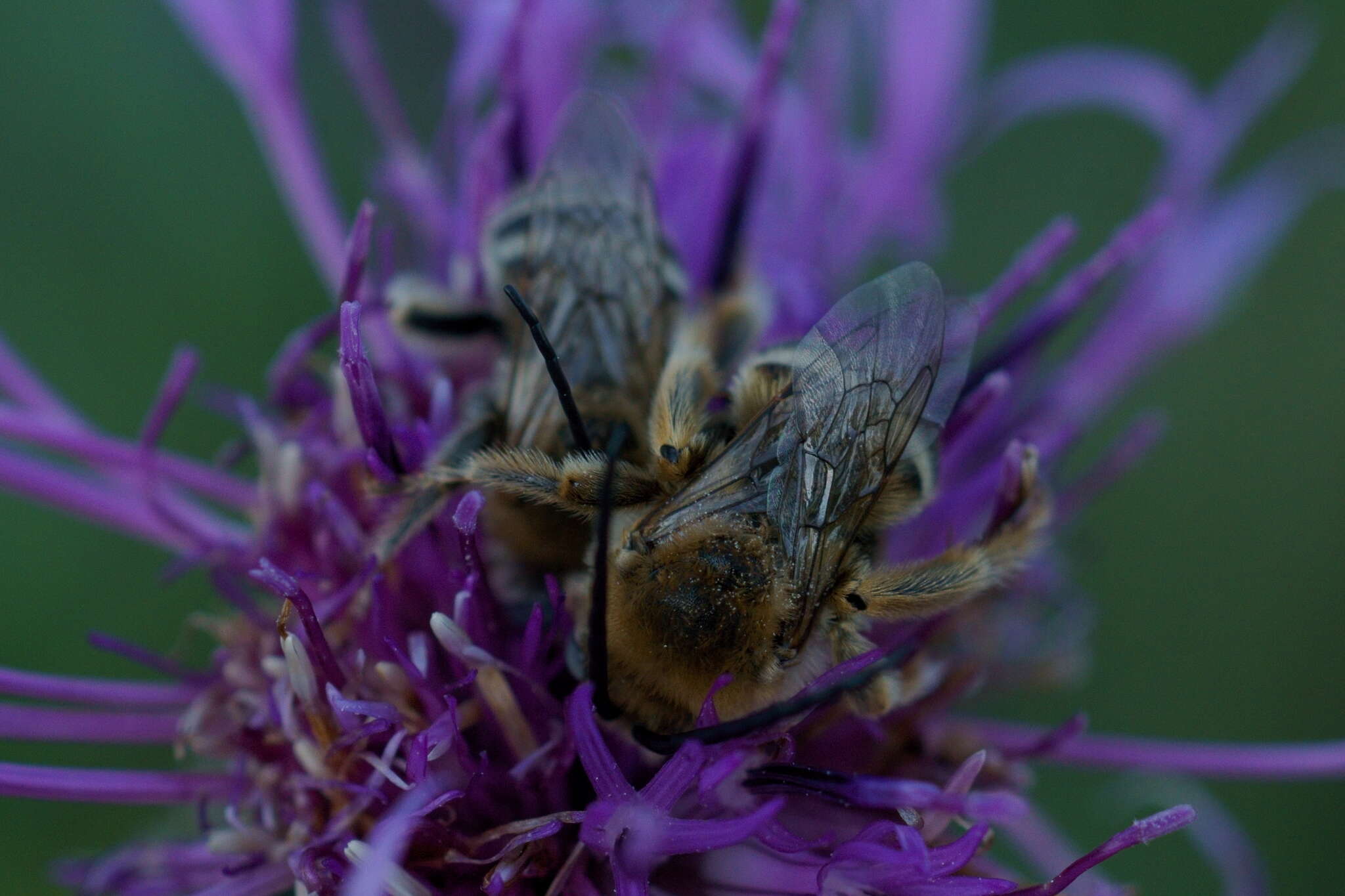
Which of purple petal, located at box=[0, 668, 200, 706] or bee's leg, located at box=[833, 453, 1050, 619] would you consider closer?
bee's leg, located at box=[833, 453, 1050, 619]

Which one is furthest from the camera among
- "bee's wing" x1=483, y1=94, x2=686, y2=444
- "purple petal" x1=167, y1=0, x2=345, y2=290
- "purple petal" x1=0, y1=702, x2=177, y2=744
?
"purple petal" x1=167, y1=0, x2=345, y2=290

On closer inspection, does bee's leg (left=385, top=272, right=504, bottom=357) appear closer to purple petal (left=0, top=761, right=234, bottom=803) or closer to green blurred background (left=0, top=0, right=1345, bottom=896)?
purple petal (left=0, top=761, right=234, bottom=803)

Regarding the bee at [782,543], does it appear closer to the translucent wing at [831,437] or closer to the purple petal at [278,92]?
the translucent wing at [831,437]

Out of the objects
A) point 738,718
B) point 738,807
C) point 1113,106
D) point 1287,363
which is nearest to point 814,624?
point 738,718

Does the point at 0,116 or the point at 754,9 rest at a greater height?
the point at 754,9

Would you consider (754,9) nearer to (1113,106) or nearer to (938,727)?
(1113,106)

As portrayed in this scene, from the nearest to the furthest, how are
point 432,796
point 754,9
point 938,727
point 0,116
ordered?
point 432,796
point 938,727
point 0,116
point 754,9

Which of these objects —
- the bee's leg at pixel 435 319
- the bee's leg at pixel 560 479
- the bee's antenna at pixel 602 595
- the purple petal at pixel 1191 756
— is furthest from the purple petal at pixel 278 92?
the purple petal at pixel 1191 756

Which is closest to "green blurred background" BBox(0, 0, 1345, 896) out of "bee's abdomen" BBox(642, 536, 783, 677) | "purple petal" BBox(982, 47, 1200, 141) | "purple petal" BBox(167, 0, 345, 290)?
"purple petal" BBox(982, 47, 1200, 141)
